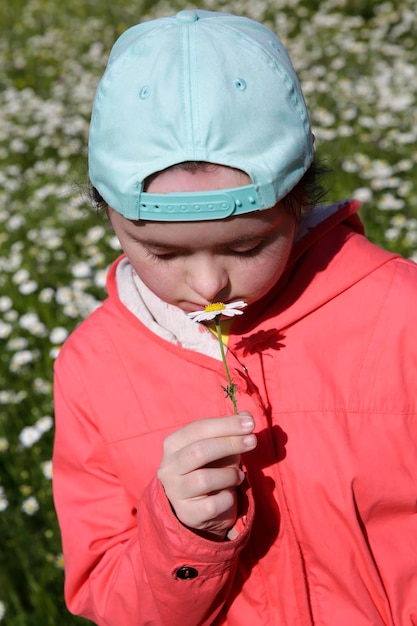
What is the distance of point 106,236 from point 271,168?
2398 mm

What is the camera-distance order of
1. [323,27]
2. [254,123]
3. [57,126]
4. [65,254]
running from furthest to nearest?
1. [323,27]
2. [57,126]
3. [65,254]
4. [254,123]

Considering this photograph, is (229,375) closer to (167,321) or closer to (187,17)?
(167,321)

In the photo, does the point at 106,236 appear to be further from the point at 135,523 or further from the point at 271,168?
the point at 271,168

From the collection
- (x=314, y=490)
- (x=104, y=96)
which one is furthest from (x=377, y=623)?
(x=104, y=96)

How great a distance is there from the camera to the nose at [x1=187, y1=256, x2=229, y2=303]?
3.32 feet

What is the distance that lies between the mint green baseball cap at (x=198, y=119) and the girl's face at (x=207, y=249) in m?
0.02

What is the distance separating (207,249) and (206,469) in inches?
11.4

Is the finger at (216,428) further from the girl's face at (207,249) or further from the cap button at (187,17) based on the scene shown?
the cap button at (187,17)

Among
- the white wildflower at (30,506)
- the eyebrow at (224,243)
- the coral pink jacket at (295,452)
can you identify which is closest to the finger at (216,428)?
the coral pink jacket at (295,452)

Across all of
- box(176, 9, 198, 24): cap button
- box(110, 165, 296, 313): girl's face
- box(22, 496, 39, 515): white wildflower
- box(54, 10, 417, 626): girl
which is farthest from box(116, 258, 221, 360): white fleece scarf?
box(22, 496, 39, 515): white wildflower

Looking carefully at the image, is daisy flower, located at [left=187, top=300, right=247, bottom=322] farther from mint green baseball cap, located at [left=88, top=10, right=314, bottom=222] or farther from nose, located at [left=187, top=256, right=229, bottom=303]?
mint green baseball cap, located at [left=88, top=10, right=314, bottom=222]

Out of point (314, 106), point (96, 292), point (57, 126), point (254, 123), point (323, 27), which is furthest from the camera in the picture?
point (323, 27)

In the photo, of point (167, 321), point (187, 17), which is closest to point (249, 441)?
point (167, 321)

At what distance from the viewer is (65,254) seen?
342 cm
